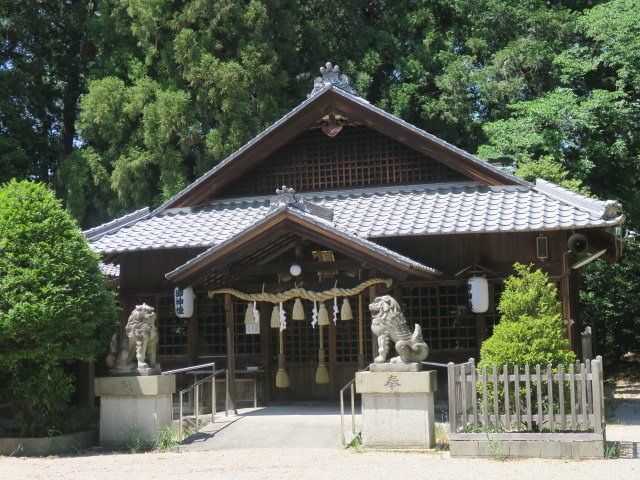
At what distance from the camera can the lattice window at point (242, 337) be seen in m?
17.7

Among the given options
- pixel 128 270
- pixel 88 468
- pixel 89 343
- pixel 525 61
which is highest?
pixel 525 61

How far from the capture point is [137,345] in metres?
13.4

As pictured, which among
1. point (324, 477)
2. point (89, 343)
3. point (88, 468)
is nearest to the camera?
point (324, 477)

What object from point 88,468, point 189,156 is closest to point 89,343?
point 88,468

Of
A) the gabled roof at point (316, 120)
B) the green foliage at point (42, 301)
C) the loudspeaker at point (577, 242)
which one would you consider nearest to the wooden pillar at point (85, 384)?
the gabled roof at point (316, 120)

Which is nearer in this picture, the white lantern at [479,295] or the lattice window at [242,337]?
the white lantern at [479,295]

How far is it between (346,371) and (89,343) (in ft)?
20.0

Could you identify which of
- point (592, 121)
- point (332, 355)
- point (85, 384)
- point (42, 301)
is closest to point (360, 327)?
point (332, 355)

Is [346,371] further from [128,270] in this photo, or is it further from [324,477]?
[324,477]

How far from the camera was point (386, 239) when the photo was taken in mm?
16453

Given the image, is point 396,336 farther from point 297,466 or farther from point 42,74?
point 42,74

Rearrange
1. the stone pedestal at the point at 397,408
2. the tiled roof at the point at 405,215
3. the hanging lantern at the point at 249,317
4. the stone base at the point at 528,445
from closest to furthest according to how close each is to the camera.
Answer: the stone base at the point at 528,445 → the stone pedestal at the point at 397,408 → the tiled roof at the point at 405,215 → the hanging lantern at the point at 249,317

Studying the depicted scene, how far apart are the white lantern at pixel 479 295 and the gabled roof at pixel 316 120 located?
8.52 ft

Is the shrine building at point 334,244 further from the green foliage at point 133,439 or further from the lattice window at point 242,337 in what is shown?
the green foliage at point 133,439
